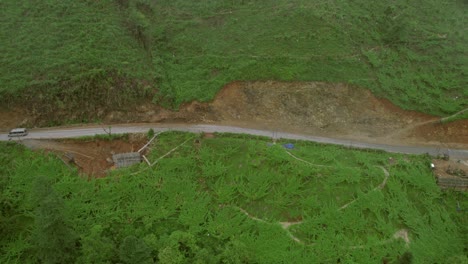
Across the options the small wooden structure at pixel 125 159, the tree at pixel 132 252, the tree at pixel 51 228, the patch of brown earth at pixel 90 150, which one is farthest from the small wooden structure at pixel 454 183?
the tree at pixel 51 228

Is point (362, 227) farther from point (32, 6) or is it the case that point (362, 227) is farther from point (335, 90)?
point (32, 6)

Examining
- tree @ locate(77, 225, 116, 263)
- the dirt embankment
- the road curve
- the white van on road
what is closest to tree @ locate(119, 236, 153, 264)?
Result: tree @ locate(77, 225, 116, 263)

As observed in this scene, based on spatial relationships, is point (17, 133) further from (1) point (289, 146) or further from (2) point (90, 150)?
(1) point (289, 146)

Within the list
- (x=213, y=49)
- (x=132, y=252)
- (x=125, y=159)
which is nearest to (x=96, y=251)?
(x=132, y=252)

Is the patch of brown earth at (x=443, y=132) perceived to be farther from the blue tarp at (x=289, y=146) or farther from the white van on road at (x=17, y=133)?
the white van on road at (x=17, y=133)

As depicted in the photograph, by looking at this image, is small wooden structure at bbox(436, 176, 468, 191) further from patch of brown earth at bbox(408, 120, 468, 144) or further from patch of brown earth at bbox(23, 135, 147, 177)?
patch of brown earth at bbox(23, 135, 147, 177)

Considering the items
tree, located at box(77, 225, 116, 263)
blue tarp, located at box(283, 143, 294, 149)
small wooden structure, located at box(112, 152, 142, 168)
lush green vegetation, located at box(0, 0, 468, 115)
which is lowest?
blue tarp, located at box(283, 143, 294, 149)
